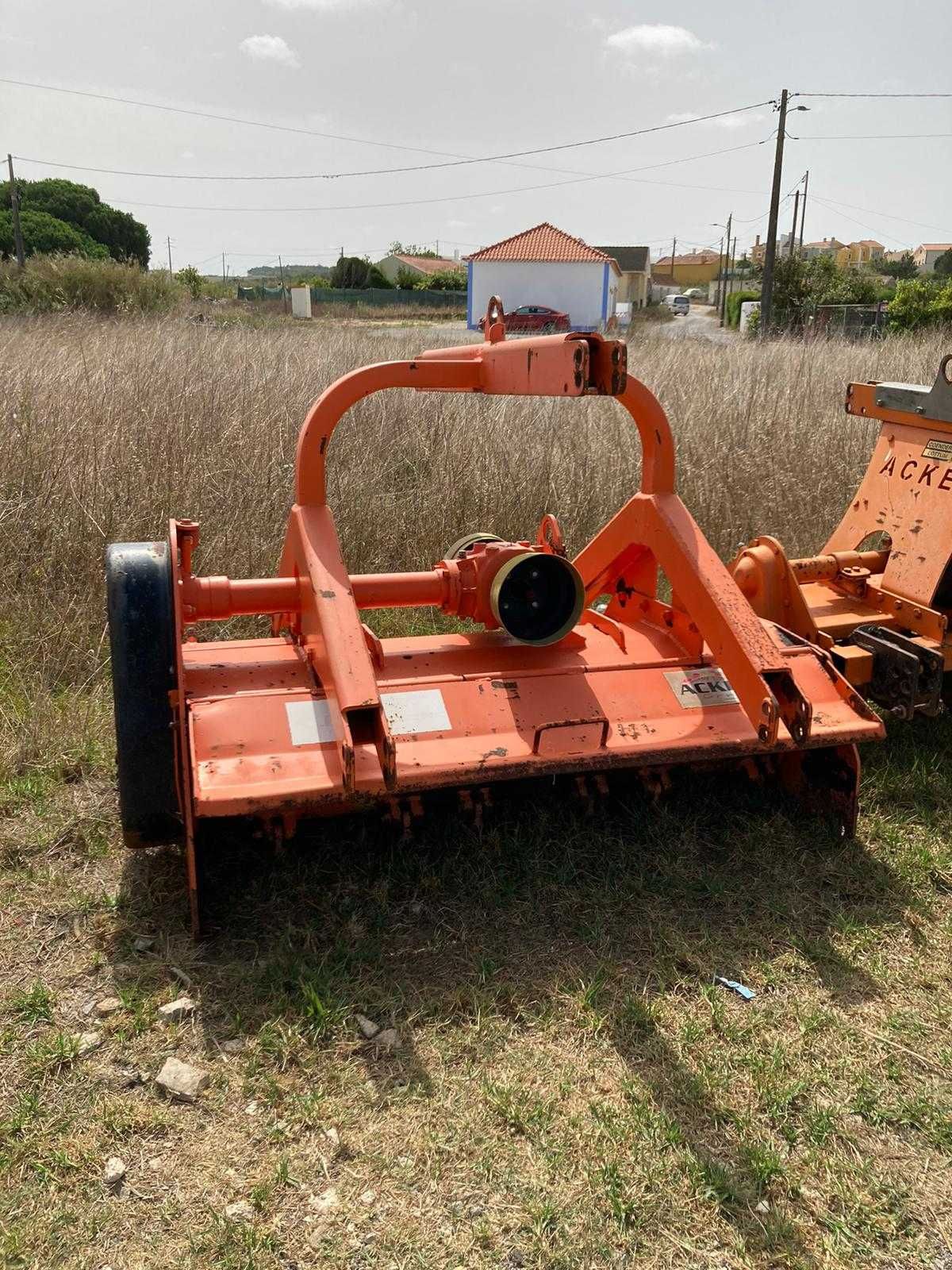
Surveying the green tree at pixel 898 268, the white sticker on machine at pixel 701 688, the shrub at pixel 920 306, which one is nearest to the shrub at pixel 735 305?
the shrub at pixel 920 306

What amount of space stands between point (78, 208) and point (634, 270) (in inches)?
1136

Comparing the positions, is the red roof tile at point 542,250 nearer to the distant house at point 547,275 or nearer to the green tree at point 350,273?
the distant house at point 547,275

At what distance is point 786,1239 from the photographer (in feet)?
6.23

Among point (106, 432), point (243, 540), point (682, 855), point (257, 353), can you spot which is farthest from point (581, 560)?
point (257, 353)

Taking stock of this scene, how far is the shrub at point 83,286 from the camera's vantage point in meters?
14.7

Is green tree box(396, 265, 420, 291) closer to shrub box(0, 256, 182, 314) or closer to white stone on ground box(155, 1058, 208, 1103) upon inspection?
shrub box(0, 256, 182, 314)

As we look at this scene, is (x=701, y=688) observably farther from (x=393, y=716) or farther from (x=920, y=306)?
(x=920, y=306)

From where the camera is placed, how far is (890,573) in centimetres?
382

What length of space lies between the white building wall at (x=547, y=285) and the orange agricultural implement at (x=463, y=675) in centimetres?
3378

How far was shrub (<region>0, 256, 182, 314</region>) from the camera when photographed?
14.7m

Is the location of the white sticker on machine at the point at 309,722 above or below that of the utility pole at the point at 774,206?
below

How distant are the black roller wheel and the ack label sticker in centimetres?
283

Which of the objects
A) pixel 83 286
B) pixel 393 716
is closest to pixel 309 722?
pixel 393 716

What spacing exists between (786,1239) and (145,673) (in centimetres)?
197
